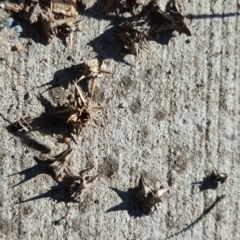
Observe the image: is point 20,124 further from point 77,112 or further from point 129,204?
point 129,204

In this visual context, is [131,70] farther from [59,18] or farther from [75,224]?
[75,224]

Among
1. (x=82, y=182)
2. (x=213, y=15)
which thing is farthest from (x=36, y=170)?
(x=213, y=15)

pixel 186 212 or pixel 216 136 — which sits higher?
pixel 216 136

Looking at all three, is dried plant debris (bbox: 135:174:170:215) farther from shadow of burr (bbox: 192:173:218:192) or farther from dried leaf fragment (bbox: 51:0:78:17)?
dried leaf fragment (bbox: 51:0:78:17)

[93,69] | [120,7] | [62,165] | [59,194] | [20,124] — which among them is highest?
[120,7]

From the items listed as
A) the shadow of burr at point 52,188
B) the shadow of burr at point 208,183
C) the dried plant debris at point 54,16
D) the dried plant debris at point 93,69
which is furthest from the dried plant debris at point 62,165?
the shadow of burr at point 208,183

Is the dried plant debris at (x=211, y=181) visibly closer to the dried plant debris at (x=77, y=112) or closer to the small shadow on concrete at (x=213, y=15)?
the dried plant debris at (x=77, y=112)

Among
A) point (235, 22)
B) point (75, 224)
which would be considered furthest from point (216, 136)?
point (75, 224)
